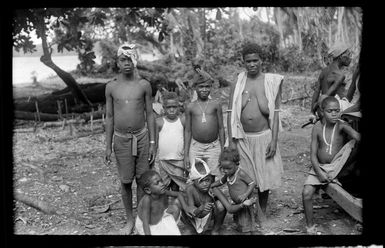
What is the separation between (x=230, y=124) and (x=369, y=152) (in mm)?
1322

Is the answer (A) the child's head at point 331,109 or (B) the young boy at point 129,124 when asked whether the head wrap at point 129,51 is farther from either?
(A) the child's head at point 331,109

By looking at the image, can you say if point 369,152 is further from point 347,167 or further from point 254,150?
point 254,150

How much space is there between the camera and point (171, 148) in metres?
4.37

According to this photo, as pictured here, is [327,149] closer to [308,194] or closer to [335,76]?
[308,194]

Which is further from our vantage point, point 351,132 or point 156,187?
point 351,132

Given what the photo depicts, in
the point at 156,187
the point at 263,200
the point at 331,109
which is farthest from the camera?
the point at 263,200

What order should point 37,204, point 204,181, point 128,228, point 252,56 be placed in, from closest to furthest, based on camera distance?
1. point 204,181
2. point 252,56
3. point 128,228
4. point 37,204

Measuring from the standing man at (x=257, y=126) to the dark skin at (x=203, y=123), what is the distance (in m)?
0.13

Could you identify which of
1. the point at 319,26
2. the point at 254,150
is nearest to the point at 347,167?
the point at 254,150

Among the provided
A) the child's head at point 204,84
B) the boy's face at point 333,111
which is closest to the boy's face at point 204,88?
the child's head at point 204,84

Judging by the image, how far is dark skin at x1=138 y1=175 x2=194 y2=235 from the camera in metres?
3.84

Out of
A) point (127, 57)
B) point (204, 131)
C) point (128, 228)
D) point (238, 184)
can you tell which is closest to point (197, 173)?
point (238, 184)

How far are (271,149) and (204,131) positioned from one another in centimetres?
69

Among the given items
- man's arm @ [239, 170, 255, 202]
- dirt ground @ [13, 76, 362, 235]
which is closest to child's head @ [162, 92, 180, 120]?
man's arm @ [239, 170, 255, 202]
